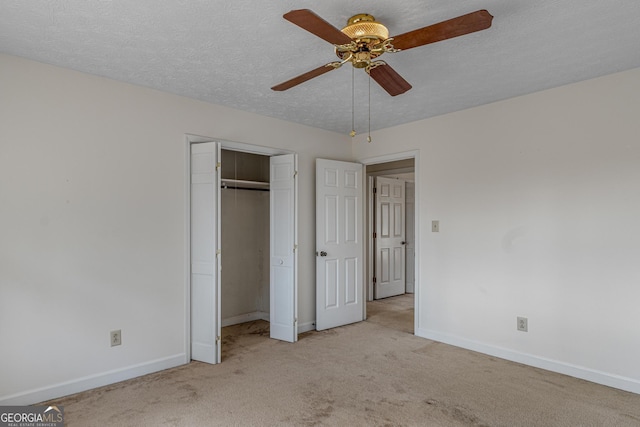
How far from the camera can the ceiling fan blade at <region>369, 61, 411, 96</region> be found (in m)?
2.22

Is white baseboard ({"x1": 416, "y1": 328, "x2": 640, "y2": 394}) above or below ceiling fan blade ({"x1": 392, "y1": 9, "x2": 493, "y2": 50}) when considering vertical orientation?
below

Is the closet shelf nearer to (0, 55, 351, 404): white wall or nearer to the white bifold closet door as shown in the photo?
the white bifold closet door

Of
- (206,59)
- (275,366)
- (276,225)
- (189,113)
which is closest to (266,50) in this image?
(206,59)

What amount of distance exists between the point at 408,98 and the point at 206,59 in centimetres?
193

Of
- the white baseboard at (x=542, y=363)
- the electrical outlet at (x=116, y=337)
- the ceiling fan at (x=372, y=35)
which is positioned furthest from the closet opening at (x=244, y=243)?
the ceiling fan at (x=372, y=35)

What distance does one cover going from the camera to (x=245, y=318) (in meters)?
4.95

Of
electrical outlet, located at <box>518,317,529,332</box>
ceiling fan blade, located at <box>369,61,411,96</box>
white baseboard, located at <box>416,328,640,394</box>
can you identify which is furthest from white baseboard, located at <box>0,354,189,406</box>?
electrical outlet, located at <box>518,317,529,332</box>

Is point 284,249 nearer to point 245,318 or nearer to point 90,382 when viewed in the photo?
Result: point 245,318

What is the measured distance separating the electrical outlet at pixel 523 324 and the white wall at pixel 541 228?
49 millimetres

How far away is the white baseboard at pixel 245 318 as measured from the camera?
475 cm

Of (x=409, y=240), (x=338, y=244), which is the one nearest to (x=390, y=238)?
(x=409, y=240)

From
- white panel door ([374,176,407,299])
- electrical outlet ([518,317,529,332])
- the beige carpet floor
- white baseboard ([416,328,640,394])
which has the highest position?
white panel door ([374,176,407,299])

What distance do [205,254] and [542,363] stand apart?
333 cm

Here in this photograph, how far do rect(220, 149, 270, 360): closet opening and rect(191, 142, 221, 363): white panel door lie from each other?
3.07 feet
